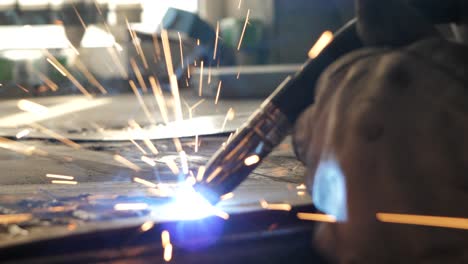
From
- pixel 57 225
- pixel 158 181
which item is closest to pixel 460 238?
pixel 57 225

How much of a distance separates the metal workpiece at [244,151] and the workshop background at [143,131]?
0.03 metres

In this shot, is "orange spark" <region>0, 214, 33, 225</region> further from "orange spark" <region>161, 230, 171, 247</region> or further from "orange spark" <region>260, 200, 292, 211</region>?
"orange spark" <region>260, 200, 292, 211</region>

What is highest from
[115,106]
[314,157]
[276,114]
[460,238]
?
[115,106]

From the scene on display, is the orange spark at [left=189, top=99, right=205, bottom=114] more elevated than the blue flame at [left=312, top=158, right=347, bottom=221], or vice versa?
the orange spark at [left=189, top=99, right=205, bottom=114]

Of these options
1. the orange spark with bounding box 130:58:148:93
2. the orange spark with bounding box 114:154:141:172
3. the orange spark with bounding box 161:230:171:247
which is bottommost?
the orange spark with bounding box 161:230:171:247

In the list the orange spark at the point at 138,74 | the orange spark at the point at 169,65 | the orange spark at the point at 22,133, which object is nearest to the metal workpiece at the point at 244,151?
the orange spark at the point at 22,133

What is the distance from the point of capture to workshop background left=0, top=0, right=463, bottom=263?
4.88ft

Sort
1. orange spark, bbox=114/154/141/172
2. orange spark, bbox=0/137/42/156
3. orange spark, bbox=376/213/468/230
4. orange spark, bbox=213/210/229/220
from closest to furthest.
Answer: orange spark, bbox=376/213/468/230 → orange spark, bbox=213/210/229/220 → orange spark, bbox=114/154/141/172 → orange spark, bbox=0/137/42/156

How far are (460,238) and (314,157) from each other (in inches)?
15.0

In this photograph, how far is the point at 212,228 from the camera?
1542mm

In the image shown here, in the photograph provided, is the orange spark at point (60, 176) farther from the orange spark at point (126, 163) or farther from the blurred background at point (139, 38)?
the blurred background at point (139, 38)

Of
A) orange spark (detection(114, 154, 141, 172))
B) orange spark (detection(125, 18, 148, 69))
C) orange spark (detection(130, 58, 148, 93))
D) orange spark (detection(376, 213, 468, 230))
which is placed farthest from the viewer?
orange spark (detection(130, 58, 148, 93))

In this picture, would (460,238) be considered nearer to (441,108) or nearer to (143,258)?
(441,108)

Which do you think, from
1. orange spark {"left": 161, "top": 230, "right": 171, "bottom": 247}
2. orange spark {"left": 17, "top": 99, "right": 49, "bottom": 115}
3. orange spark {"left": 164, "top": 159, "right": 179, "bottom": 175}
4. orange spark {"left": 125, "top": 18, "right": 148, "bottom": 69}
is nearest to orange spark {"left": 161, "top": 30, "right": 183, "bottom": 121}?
orange spark {"left": 125, "top": 18, "right": 148, "bottom": 69}
